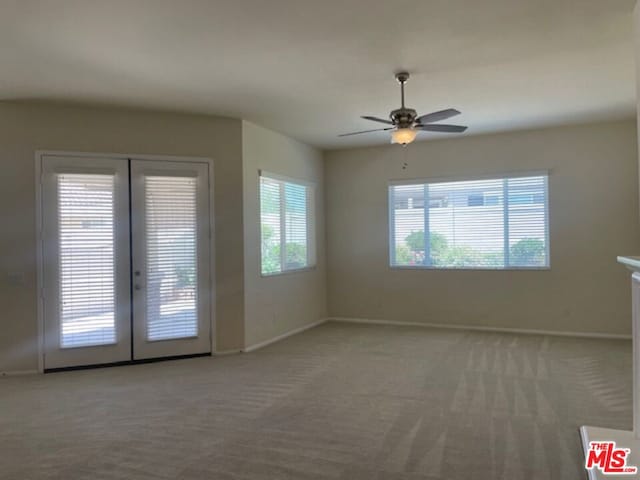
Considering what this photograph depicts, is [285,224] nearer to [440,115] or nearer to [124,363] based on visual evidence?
[124,363]

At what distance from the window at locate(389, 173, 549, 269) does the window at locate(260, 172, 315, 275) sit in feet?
4.47

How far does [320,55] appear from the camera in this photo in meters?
3.58

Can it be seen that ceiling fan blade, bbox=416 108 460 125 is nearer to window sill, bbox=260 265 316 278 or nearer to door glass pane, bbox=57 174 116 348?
window sill, bbox=260 265 316 278

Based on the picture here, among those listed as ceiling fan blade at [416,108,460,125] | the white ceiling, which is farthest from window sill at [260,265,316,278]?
ceiling fan blade at [416,108,460,125]

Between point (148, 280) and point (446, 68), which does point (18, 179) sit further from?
point (446, 68)

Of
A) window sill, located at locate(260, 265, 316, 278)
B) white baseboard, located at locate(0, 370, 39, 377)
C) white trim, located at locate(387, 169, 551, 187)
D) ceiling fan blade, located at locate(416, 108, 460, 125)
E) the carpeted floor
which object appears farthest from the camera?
white trim, located at locate(387, 169, 551, 187)

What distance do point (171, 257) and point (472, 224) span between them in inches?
169

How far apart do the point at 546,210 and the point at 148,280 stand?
17.5ft

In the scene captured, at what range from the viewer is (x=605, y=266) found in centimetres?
580

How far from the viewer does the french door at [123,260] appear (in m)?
4.71

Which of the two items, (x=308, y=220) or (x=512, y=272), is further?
(x=308, y=220)

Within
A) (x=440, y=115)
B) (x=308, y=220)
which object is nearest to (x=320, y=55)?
(x=440, y=115)

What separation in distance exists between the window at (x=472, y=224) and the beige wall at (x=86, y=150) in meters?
2.84

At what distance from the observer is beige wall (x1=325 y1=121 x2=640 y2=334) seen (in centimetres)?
577
